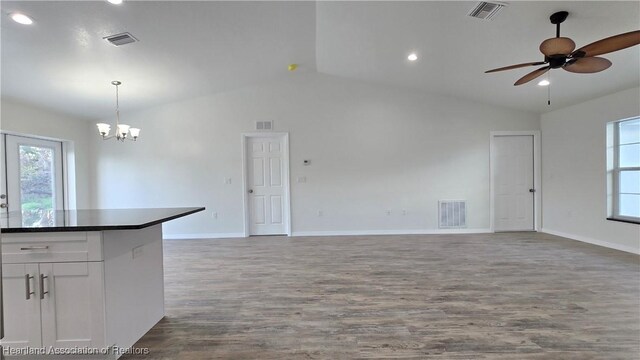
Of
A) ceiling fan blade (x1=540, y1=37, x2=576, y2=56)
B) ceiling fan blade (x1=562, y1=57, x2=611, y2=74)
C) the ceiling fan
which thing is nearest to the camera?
the ceiling fan

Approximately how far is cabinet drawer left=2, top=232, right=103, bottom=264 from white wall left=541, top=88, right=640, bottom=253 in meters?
6.26

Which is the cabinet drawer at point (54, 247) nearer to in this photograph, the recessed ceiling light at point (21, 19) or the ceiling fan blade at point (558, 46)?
the recessed ceiling light at point (21, 19)

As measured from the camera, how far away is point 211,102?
18.9 ft

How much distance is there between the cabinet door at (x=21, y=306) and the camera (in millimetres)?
1829

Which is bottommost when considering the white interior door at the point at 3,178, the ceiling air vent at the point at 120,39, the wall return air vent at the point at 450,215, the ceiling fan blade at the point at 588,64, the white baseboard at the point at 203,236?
the white baseboard at the point at 203,236

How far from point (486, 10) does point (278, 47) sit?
109 inches

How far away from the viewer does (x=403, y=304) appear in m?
2.69

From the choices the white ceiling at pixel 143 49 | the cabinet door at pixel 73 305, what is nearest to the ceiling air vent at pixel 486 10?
the white ceiling at pixel 143 49

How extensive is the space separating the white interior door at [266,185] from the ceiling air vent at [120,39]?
2.71 m

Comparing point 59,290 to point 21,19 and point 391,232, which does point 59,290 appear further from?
point 391,232

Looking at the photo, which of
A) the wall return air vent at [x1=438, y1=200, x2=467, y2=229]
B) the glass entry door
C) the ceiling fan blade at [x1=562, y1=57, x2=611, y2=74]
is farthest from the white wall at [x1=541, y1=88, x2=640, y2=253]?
the glass entry door

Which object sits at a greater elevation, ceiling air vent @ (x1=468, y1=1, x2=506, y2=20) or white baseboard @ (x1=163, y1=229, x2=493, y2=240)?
ceiling air vent @ (x1=468, y1=1, x2=506, y2=20)

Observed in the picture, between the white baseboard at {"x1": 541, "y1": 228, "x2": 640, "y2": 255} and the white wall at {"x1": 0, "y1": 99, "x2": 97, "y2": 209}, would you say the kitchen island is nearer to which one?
the white wall at {"x1": 0, "y1": 99, "x2": 97, "y2": 209}

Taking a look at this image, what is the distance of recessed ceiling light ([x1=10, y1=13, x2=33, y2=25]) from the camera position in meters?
2.73
